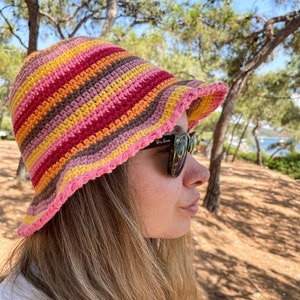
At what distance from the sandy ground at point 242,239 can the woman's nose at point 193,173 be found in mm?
2643

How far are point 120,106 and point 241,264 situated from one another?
3.71 metres

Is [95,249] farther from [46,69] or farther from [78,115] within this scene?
[46,69]

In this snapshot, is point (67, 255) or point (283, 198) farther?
point (283, 198)

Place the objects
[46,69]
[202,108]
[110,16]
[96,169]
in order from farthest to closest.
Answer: [110,16] < [202,108] < [46,69] < [96,169]

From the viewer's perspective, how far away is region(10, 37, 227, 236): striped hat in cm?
87

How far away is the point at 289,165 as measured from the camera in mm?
14305

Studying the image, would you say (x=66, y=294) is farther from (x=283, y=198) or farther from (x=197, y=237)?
(x=283, y=198)

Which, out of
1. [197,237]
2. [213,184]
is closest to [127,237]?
[197,237]

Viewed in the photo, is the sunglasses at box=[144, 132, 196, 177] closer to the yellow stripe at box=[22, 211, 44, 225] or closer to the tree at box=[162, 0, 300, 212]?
the yellow stripe at box=[22, 211, 44, 225]

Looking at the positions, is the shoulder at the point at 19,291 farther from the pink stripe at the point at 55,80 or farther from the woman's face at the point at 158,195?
the pink stripe at the point at 55,80

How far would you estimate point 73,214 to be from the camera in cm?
93

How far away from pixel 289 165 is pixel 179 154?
47.5 feet

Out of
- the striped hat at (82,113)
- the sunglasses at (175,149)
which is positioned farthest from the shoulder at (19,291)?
the sunglasses at (175,149)

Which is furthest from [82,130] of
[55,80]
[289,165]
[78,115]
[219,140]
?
[289,165]
